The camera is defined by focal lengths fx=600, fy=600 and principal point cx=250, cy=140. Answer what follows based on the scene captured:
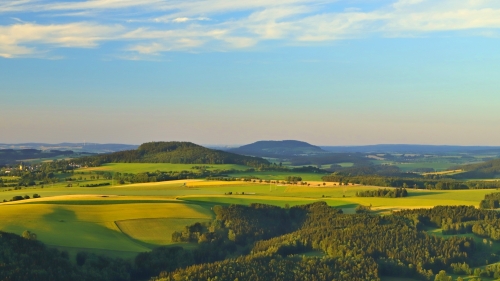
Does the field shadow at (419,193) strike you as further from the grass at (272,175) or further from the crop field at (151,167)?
the crop field at (151,167)

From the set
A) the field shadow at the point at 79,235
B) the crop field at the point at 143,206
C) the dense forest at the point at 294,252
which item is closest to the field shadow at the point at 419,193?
the crop field at the point at 143,206

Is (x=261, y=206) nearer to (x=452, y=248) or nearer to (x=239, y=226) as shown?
(x=239, y=226)

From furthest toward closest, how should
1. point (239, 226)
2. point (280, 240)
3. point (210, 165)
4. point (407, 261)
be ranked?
1. point (210, 165)
2. point (239, 226)
3. point (280, 240)
4. point (407, 261)

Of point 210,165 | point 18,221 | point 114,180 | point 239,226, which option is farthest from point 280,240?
point 210,165

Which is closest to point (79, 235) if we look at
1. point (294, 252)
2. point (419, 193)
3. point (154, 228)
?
point (154, 228)

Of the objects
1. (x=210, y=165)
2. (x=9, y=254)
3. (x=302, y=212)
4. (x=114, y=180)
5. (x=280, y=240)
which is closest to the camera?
(x=9, y=254)

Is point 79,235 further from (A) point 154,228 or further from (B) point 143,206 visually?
(B) point 143,206

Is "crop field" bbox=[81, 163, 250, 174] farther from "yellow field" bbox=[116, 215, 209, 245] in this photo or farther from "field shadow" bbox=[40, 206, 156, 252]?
"field shadow" bbox=[40, 206, 156, 252]

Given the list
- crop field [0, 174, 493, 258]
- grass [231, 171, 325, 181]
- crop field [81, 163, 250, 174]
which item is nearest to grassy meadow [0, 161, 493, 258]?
crop field [0, 174, 493, 258]
